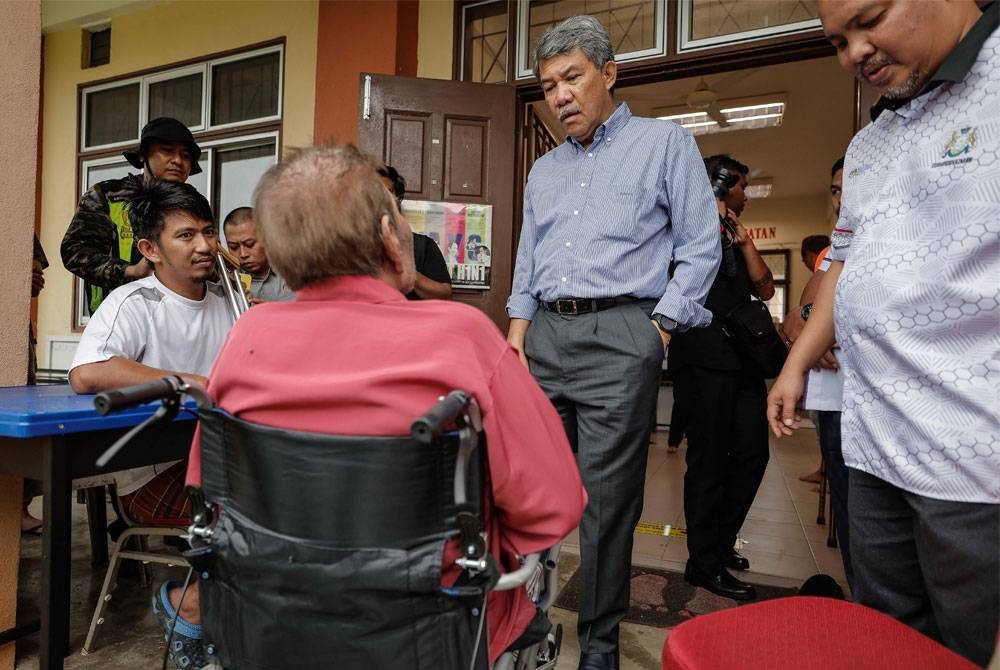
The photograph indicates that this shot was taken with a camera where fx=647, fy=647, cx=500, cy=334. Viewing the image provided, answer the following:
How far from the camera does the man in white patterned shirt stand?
91cm

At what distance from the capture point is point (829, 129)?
7625 mm

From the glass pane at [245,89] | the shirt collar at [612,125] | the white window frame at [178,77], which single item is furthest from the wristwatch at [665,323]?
the white window frame at [178,77]

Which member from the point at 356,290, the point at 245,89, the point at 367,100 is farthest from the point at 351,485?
the point at 245,89

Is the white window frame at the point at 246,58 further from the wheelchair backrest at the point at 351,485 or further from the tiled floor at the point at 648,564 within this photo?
the wheelchair backrest at the point at 351,485

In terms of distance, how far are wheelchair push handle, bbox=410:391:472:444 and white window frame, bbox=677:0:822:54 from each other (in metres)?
3.48

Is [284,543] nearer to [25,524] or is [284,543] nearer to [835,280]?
[835,280]

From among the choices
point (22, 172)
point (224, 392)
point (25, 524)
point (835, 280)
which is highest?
point (22, 172)

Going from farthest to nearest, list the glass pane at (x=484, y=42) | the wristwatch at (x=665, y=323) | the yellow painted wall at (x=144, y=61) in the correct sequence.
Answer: the yellow painted wall at (x=144, y=61) → the glass pane at (x=484, y=42) → the wristwatch at (x=665, y=323)

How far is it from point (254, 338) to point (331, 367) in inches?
6.0

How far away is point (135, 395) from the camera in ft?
2.63

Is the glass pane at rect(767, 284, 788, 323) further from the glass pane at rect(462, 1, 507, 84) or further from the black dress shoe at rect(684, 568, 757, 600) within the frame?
the black dress shoe at rect(684, 568, 757, 600)

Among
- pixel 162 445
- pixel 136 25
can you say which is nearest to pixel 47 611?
pixel 162 445

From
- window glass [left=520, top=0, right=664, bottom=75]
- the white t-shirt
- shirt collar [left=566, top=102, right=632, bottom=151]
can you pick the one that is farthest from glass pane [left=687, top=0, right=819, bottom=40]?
the white t-shirt

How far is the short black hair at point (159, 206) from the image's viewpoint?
79.3 inches
